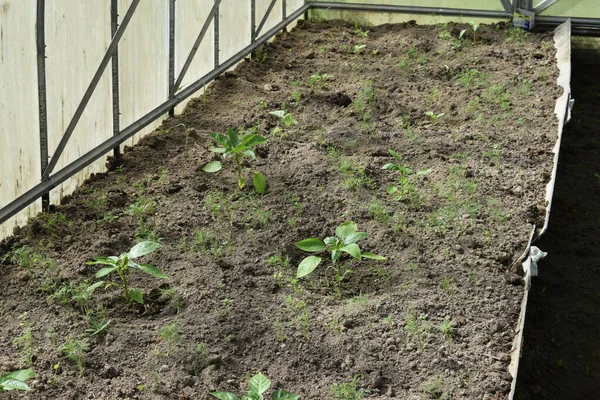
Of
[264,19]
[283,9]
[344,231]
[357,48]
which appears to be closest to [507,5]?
[357,48]

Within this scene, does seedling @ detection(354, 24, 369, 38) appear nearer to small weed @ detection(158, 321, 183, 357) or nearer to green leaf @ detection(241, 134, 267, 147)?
green leaf @ detection(241, 134, 267, 147)

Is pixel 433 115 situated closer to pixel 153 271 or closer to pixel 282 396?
pixel 153 271

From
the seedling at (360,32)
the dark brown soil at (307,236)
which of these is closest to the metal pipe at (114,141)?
the dark brown soil at (307,236)

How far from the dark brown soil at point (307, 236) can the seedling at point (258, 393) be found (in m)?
0.25

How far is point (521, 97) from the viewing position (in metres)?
6.41

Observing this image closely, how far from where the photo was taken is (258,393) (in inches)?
127

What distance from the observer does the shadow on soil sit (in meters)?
4.18

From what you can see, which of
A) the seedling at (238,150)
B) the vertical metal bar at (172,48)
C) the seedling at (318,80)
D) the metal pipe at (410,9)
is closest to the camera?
the seedling at (238,150)

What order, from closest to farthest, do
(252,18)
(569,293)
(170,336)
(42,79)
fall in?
1. (170,336)
2. (42,79)
3. (569,293)
4. (252,18)

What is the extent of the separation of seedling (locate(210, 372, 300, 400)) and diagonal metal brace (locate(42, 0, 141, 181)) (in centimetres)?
194

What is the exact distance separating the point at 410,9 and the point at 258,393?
586 centimetres

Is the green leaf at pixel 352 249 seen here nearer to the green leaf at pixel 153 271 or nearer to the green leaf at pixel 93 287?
the green leaf at pixel 153 271

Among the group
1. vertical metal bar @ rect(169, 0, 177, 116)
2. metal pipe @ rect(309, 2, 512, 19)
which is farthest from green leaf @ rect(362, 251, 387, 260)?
metal pipe @ rect(309, 2, 512, 19)

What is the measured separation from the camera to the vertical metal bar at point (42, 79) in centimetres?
460
